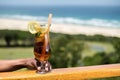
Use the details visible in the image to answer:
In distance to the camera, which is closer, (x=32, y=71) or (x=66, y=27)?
(x=32, y=71)

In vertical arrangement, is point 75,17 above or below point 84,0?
below

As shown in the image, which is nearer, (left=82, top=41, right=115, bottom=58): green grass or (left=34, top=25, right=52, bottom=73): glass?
(left=34, top=25, right=52, bottom=73): glass

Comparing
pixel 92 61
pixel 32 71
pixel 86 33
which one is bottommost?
pixel 92 61

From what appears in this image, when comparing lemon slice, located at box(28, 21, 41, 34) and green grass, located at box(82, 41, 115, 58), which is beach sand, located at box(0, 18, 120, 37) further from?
lemon slice, located at box(28, 21, 41, 34)

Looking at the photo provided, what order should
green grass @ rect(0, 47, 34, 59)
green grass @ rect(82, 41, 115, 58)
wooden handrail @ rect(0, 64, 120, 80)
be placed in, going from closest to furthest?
wooden handrail @ rect(0, 64, 120, 80)
green grass @ rect(0, 47, 34, 59)
green grass @ rect(82, 41, 115, 58)

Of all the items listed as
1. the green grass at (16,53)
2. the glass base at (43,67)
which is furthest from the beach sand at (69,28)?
the glass base at (43,67)

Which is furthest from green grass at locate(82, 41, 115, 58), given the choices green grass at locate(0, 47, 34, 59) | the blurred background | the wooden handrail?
the wooden handrail

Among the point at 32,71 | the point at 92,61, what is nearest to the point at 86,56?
the point at 92,61

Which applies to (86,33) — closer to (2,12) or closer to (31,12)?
(31,12)

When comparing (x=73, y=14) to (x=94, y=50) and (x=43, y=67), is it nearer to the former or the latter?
(x=94, y=50)
